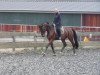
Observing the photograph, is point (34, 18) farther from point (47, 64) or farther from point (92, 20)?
point (47, 64)

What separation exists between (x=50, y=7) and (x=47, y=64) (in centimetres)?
2317

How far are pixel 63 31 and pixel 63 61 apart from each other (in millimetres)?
4582

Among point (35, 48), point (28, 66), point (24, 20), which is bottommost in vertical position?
point (24, 20)

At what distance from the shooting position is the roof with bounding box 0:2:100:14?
4075cm

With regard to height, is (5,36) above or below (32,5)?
above

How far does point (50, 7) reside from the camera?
135 feet

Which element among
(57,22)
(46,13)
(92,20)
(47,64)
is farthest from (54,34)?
(92,20)

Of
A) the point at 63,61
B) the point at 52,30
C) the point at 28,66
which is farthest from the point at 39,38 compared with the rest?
the point at 28,66

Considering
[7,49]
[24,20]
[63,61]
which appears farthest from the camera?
[24,20]

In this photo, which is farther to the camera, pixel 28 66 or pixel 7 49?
pixel 7 49

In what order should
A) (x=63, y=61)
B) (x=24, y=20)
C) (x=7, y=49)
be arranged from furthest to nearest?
1. (x=24, y=20)
2. (x=7, y=49)
3. (x=63, y=61)

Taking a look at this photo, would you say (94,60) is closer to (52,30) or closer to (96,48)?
(52,30)

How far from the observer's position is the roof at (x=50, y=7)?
134ft

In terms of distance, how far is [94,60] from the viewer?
19.9 m
